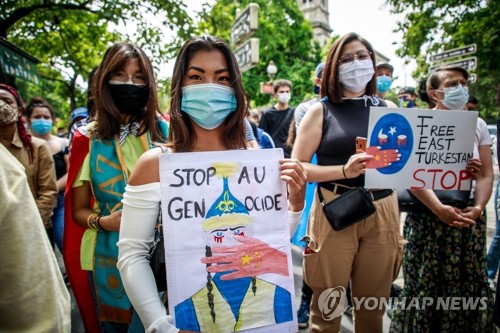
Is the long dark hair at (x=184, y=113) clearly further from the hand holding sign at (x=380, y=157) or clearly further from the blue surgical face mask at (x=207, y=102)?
the hand holding sign at (x=380, y=157)

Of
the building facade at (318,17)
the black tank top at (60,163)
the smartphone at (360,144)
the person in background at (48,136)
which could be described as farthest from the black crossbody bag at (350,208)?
the building facade at (318,17)

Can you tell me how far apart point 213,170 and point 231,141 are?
0.89 ft

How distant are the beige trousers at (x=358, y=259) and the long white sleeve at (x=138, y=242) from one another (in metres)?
1.06

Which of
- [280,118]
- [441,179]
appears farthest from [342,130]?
[280,118]

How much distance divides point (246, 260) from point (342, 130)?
1.14m

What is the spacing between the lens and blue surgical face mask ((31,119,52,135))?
4.05 m

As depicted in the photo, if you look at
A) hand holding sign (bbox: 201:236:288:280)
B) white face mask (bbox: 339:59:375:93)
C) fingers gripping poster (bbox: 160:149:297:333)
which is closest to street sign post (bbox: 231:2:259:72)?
white face mask (bbox: 339:59:375:93)

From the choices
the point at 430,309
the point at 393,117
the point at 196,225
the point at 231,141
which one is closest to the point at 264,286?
the point at 196,225

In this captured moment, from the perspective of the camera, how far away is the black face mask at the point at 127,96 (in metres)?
1.91

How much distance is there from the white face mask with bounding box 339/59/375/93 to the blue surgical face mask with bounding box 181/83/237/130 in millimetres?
997

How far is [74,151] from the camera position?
1.87 metres

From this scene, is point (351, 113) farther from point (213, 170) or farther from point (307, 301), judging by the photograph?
point (307, 301)

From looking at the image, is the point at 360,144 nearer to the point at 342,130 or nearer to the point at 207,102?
the point at 342,130

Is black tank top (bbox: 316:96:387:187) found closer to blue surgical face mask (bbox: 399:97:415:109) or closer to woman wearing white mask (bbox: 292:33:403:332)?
woman wearing white mask (bbox: 292:33:403:332)
